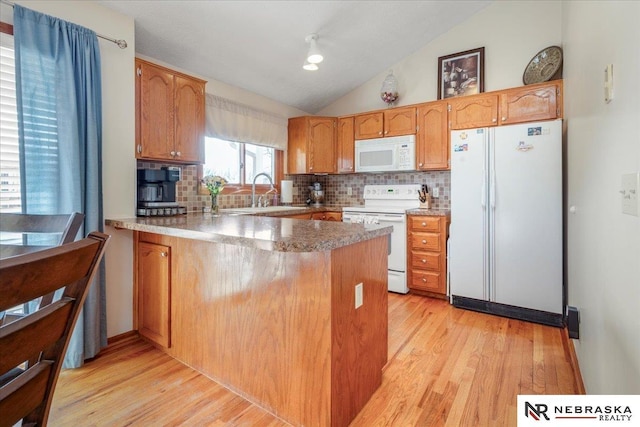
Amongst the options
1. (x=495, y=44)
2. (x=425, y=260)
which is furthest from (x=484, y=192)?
(x=495, y=44)

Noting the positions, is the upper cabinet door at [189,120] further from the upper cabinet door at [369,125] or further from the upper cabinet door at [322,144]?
the upper cabinet door at [369,125]

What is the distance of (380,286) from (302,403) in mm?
703

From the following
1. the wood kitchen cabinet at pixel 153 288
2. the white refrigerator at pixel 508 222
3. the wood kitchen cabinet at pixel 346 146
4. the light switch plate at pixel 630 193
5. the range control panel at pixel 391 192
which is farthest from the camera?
the wood kitchen cabinet at pixel 346 146

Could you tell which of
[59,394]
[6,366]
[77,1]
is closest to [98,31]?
[77,1]

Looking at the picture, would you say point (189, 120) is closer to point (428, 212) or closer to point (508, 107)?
point (428, 212)

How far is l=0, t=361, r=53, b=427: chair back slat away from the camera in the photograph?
0.55 meters

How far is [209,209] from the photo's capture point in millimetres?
3270

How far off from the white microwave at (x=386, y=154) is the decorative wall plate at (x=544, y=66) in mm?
1251

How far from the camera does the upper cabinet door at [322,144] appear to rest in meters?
4.21

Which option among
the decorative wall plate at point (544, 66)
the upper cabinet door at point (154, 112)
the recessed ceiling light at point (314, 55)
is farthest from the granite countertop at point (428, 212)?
the upper cabinet door at point (154, 112)

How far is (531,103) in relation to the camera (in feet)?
9.68

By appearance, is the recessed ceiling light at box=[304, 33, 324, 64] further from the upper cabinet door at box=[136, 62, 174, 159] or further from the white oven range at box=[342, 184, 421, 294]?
the white oven range at box=[342, 184, 421, 294]

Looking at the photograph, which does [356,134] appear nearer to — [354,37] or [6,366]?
[354,37]

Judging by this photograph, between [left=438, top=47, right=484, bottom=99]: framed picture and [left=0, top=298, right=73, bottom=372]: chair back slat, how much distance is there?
397 centimetres
